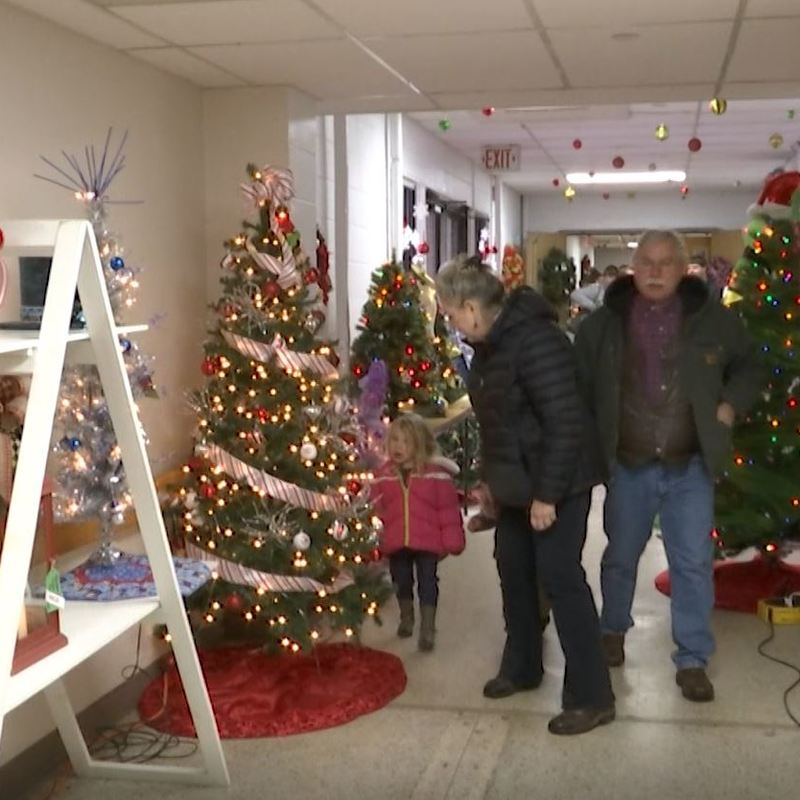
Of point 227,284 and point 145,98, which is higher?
point 145,98

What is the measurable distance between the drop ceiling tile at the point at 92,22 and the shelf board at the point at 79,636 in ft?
5.62

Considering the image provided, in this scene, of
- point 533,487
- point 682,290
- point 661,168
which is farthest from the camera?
point 661,168

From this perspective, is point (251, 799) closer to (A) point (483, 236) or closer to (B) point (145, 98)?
(B) point (145, 98)

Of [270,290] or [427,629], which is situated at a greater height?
[270,290]

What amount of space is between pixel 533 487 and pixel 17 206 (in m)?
1.71

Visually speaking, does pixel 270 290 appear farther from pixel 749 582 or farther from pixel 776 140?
pixel 776 140

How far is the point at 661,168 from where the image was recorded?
11.3 meters

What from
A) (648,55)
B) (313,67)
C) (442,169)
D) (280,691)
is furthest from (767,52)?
(442,169)

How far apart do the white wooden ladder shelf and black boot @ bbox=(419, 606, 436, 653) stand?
130 centimetres

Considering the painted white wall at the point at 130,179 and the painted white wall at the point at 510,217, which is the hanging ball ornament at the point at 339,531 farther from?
the painted white wall at the point at 510,217

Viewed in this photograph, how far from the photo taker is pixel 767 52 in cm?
392

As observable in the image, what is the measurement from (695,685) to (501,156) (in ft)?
23.0

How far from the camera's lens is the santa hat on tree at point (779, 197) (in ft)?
15.1

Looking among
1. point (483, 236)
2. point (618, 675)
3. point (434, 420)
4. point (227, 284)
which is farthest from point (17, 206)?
point (483, 236)
